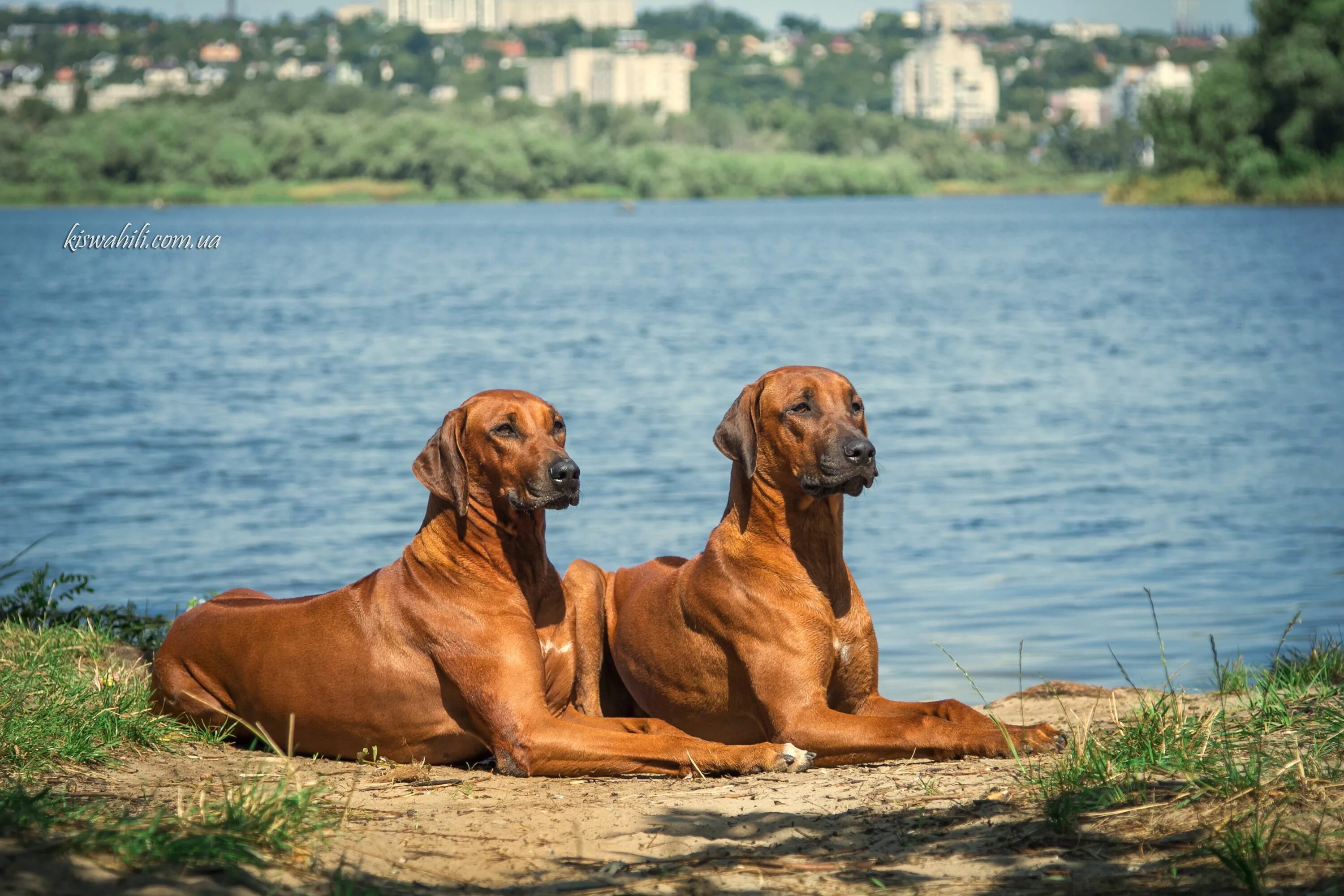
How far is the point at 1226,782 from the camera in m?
4.41

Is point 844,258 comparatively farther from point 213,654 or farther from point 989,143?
point 989,143

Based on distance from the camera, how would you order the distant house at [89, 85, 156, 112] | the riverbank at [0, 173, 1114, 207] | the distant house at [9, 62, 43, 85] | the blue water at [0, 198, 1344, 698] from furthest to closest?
1. the distant house at [9, 62, 43, 85]
2. the distant house at [89, 85, 156, 112]
3. the riverbank at [0, 173, 1114, 207]
4. the blue water at [0, 198, 1344, 698]

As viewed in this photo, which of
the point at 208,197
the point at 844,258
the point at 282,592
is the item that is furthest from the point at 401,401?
the point at 208,197

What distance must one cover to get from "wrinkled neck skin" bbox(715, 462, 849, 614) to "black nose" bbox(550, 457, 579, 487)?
701 millimetres

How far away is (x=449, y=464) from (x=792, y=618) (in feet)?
4.91

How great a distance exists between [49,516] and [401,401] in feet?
30.4

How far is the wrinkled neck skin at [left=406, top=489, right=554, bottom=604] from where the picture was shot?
5.86 m

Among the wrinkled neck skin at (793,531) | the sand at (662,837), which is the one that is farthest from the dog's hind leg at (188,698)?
the wrinkled neck skin at (793,531)

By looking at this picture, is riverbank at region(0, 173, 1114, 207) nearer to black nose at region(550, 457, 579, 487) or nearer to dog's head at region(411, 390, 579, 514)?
dog's head at region(411, 390, 579, 514)

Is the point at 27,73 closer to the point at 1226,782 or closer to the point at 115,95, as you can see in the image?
the point at 115,95

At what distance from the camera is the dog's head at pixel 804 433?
5660 mm

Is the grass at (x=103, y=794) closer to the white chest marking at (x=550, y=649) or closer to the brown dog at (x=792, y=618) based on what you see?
the white chest marking at (x=550, y=649)

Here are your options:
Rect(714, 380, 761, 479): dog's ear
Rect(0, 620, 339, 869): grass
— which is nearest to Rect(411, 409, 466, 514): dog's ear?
Rect(714, 380, 761, 479): dog's ear

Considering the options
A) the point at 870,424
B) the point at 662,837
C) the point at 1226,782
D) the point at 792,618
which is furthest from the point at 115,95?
the point at 1226,782
